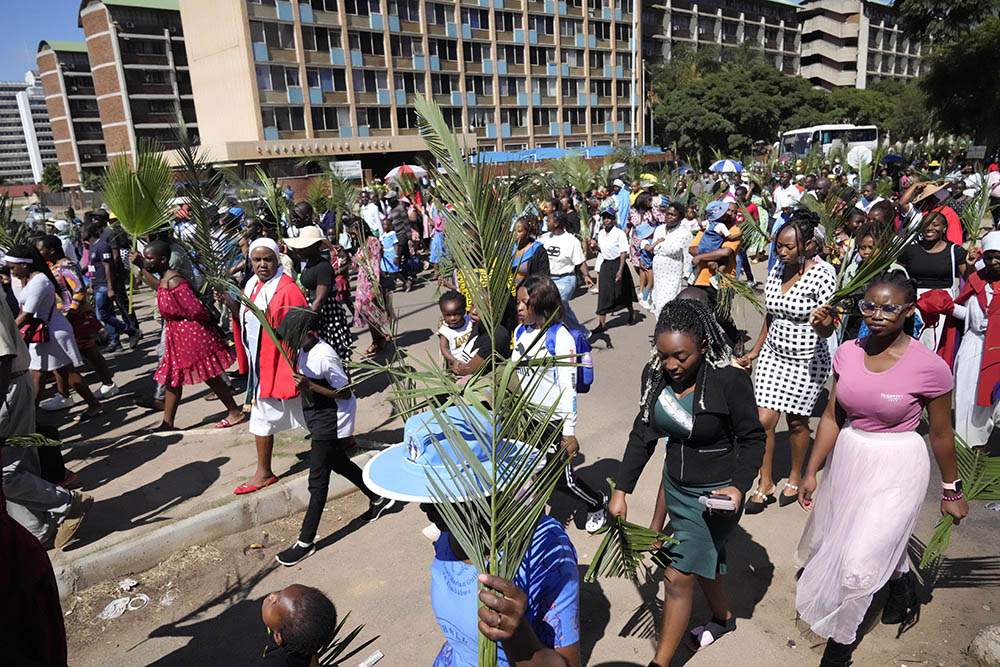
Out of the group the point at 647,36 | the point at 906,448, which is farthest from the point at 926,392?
the point at 647,36

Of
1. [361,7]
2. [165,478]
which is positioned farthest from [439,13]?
[165,478]

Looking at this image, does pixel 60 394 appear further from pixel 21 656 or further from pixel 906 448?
pixel 906 448

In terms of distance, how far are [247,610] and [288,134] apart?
4638 centimetres

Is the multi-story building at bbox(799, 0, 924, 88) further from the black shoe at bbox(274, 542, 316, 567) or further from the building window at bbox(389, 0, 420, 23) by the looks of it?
the black shoe at bbox(274, 542, 316, 567)

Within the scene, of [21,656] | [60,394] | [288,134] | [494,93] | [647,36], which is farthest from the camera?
[647,36]

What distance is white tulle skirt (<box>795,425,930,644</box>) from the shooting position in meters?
2.80

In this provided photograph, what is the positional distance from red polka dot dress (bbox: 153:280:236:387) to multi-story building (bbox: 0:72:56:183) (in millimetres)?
156582

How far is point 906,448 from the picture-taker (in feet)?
9.20

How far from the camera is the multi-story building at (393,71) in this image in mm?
44125

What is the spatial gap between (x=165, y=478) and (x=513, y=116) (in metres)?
54.9

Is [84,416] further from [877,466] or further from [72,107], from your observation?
[72,107]

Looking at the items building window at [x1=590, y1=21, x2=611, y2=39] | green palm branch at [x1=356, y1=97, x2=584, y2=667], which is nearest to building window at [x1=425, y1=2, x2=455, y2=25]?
building window at [x1=590, y1=21, x2=611, y2=39]

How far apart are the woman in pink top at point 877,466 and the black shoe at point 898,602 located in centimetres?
31

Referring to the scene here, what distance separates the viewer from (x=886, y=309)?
9.36ft
